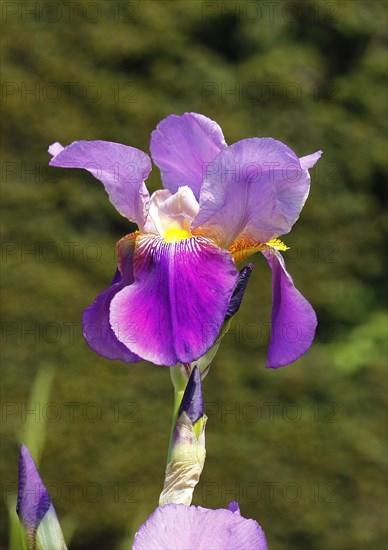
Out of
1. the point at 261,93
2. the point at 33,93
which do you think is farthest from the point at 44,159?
the point at 261,93

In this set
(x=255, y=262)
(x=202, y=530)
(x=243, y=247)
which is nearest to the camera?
(x=202, y=530)

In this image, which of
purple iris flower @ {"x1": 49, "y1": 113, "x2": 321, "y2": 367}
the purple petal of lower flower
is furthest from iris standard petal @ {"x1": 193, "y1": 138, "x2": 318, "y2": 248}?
the purple petal of lower flower

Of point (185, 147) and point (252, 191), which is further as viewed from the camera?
point (185, 147)

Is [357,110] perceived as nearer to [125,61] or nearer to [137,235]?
[125,61]

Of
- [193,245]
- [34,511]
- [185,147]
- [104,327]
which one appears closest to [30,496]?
[34,511]

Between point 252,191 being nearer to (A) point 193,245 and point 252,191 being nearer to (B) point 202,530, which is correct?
(A) point 193,245

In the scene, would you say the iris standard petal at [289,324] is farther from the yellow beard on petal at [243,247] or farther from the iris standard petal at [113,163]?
the iris standard petal at [113,163]

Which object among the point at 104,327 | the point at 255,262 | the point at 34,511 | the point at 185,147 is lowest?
the point at 255,262
